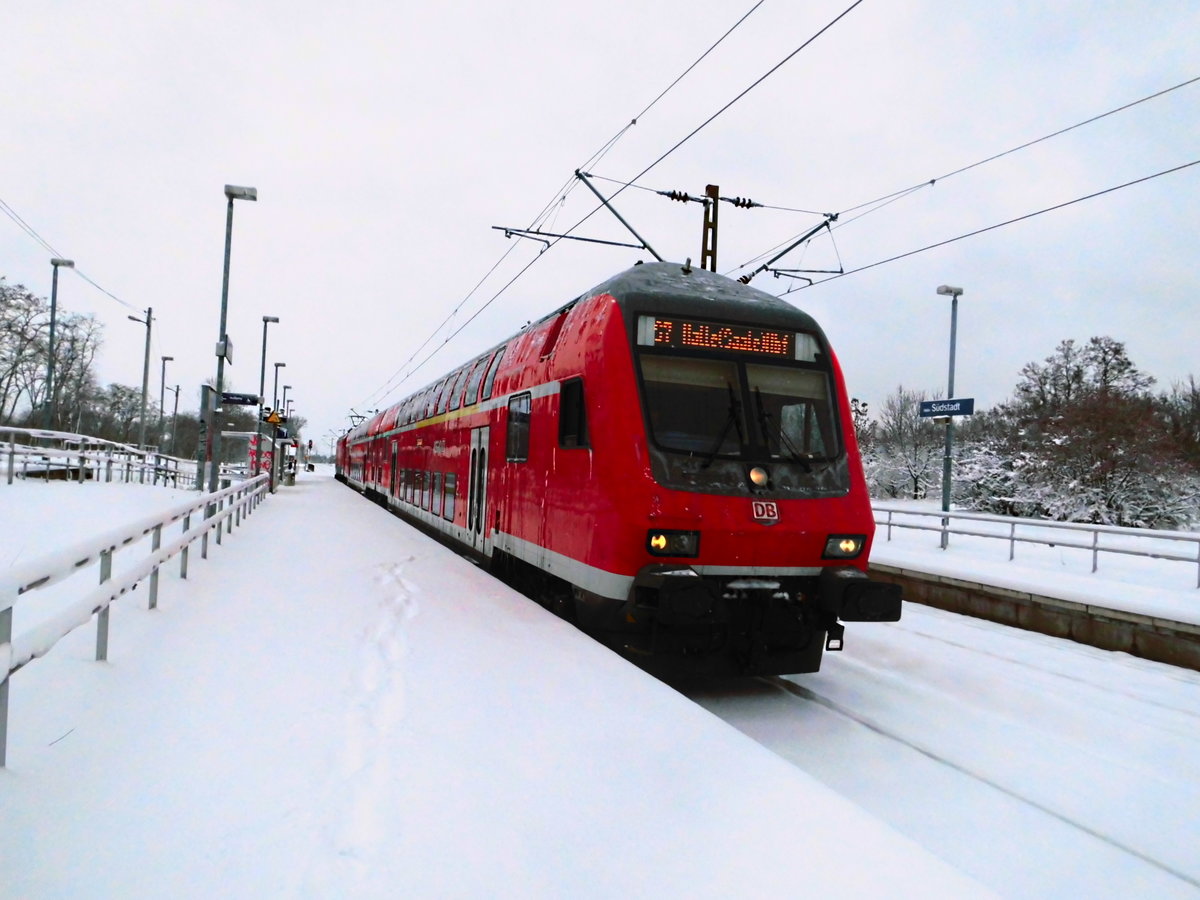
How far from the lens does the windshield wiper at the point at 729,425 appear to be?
6.24m

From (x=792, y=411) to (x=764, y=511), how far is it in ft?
3.36

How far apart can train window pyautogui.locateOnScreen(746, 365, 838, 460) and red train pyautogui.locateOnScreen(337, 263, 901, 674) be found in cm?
1

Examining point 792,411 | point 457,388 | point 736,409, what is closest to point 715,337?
point 736,409

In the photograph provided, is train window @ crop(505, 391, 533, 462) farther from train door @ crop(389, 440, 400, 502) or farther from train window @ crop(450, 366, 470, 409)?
train door @ crop(389, 440, 400, 502)

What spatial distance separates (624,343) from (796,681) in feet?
10.7

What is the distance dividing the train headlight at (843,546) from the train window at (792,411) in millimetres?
690

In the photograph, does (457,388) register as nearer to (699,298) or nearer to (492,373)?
(492,373)

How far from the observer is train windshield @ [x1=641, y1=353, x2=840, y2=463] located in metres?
6.31

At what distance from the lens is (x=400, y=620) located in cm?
659

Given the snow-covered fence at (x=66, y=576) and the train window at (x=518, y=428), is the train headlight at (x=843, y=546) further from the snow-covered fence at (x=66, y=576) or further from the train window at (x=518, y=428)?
the snow-covered fence at (x=66, y=576)

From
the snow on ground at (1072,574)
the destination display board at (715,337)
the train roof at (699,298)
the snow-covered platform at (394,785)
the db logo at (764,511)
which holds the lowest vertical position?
the snow-covered platform at (394,785)

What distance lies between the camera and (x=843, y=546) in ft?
21.0

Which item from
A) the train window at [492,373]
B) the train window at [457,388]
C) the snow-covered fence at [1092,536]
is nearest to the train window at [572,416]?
the train window at [492,373]

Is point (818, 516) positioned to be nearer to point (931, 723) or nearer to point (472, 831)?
point (931, 723)
